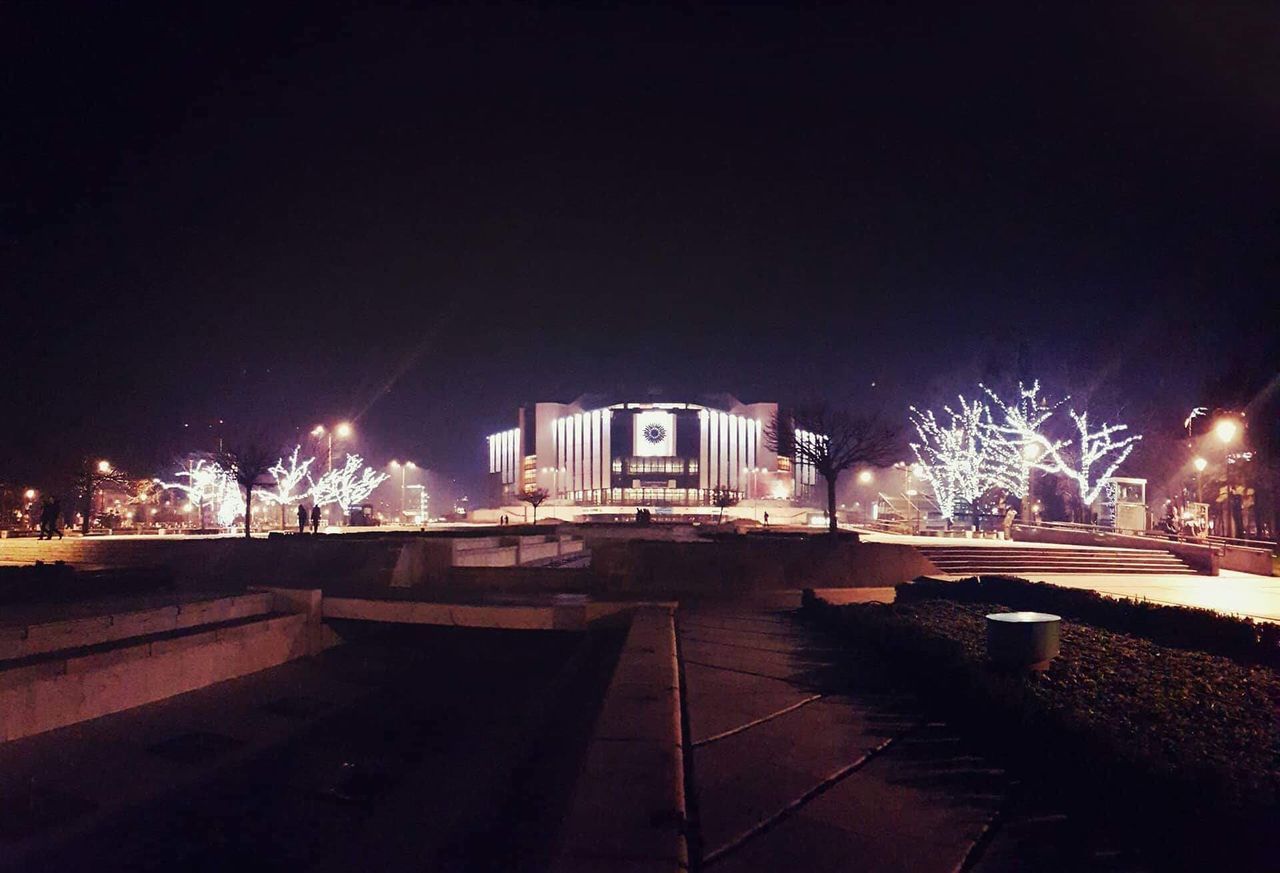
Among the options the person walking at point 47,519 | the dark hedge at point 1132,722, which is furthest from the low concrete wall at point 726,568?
the person walking at point 47,519

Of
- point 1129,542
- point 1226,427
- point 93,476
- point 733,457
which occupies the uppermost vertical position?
point 733,457

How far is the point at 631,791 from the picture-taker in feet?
12.7

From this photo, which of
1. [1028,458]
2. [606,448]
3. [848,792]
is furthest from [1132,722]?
[606,448]

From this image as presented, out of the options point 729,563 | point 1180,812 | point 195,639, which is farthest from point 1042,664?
point 195,639

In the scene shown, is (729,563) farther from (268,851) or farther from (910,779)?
(910,779)

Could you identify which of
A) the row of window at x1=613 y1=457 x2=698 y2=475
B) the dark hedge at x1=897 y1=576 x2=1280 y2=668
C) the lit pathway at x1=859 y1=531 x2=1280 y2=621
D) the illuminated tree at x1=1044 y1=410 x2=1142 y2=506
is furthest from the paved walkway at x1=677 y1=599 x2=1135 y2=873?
the row of window at x1=613 y1=457 x2=698 y2=475

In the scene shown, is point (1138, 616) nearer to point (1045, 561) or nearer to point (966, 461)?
point (1045, 561)

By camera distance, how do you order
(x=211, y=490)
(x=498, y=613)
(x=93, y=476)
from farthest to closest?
(x=211, y=490) < (x=93, y=476) < (x=498, y=613)

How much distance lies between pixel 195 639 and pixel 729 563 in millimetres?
9437

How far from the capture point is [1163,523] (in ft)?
93.3

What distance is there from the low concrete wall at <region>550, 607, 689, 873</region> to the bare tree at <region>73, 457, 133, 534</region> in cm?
3760

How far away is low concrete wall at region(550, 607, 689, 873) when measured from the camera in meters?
3.15

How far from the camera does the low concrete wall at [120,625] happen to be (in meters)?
10.2

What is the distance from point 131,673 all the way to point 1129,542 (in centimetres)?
2660
